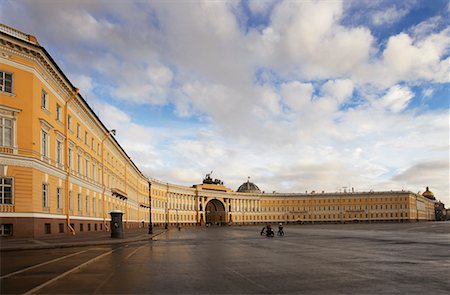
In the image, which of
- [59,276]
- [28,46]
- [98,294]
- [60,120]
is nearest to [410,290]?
[98,294]

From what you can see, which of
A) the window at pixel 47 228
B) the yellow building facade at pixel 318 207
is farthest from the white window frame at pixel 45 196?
the yellow building facade at pixel 318 207

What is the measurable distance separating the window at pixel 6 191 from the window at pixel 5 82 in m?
6.17

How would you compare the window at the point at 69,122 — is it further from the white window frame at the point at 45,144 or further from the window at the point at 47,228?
the window at the point at 47,228

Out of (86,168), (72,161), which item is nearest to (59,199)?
(72,161)

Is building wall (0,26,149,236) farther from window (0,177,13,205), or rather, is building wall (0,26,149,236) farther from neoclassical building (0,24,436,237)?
window (0,177,13,205)

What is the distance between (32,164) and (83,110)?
17.4 meters

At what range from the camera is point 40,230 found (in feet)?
108

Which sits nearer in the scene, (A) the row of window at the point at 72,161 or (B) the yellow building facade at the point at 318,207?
(A) the row of window at the point at 72,161

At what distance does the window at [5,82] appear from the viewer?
31125 mm

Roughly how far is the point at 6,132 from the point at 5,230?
656 cm

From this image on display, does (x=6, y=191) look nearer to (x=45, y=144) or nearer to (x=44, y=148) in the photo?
(x=44, y=148)

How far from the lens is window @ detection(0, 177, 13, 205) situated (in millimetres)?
30156

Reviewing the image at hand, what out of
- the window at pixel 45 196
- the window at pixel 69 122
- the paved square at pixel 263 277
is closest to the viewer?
the paved square at pixel 263 277

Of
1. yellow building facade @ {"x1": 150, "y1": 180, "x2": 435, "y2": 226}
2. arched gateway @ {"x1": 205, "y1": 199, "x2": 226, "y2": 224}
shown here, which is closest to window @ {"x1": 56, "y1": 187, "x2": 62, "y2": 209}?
arched gateway @ {"x1": 205, "y1": 199, "x2": 226, "y2": 224}
